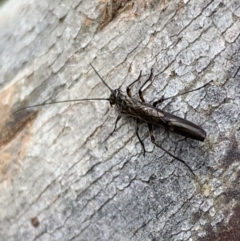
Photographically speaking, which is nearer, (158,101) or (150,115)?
(158,101)

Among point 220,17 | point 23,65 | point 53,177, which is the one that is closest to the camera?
point 220,17

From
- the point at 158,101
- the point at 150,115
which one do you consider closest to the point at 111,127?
the point at 150,115

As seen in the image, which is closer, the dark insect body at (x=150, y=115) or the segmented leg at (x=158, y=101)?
the dark insect body at (x=150, y=115)

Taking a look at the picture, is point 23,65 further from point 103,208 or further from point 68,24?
point 103,208

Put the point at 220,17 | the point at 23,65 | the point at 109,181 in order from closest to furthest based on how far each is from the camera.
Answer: the point at 220,17, the point at 109,181, the point at 23,65

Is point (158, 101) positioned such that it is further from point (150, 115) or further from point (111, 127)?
point (111, 127)

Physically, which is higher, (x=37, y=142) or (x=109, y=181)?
(x=37, y=142)

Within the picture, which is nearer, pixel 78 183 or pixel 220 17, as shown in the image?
pixel 220 17

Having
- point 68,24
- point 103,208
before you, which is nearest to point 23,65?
point 68,24
